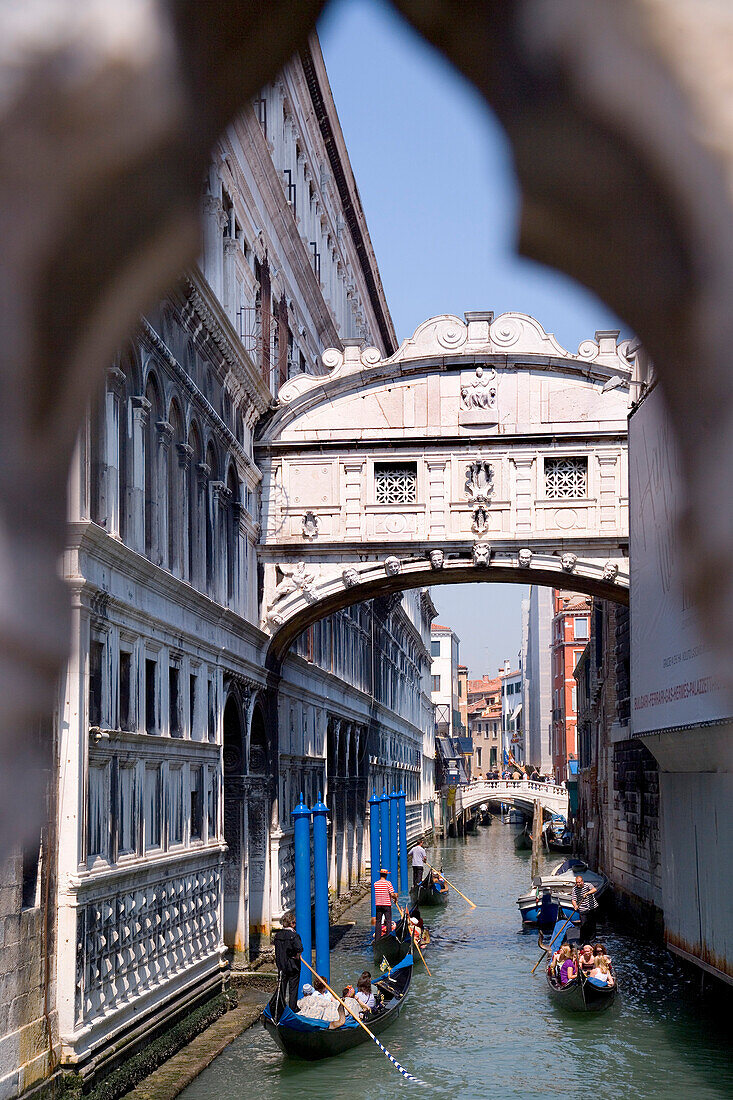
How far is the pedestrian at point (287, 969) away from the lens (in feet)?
36.4

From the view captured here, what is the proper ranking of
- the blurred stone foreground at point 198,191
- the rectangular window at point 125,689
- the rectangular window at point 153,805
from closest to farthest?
the blurred stone foreground at point 198,191 < the rectangular window at point 125,689 < the rectangular window at point 153,805

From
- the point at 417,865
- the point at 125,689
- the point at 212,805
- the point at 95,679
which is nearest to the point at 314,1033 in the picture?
the point at 212,805

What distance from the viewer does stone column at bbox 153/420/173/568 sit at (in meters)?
11.1

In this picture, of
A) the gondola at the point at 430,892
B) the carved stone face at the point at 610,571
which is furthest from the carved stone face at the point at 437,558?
the gondola at the point at 430,892

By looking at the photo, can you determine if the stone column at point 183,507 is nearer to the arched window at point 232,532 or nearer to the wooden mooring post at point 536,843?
the arched window at point 232,532

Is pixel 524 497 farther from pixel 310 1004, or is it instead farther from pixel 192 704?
pixel 310 1004

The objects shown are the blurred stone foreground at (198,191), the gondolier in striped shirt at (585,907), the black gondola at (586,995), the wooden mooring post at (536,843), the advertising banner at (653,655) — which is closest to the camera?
the blurred stone foreground at (198,191)

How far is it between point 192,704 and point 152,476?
96.2 inches

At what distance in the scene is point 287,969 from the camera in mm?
11414

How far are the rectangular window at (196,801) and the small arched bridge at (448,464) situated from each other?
3492 millimetres

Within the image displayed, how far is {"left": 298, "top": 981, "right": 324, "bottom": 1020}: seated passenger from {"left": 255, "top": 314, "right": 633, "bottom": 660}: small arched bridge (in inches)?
203

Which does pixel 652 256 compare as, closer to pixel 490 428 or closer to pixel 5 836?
pixel 5 836

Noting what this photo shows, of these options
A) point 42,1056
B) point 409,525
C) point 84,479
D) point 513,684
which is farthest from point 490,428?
point 513,684

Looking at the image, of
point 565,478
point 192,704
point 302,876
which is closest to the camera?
point 192,704
